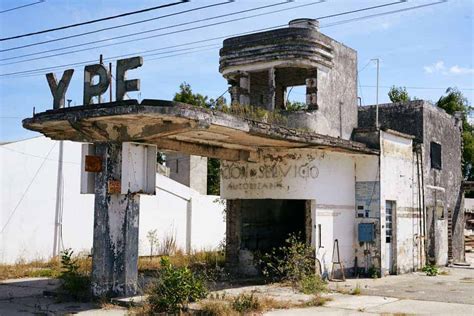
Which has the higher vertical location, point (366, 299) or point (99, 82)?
point (99, 82)

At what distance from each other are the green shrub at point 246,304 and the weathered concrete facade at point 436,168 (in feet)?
35.9

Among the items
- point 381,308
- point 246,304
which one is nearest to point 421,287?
point 381,308

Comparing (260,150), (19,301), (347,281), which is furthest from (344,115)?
(19,301)

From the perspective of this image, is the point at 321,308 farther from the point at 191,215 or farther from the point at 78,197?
the point at 191,215

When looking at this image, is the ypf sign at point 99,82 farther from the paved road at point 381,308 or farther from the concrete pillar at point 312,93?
the concrete pillar at point 312,93

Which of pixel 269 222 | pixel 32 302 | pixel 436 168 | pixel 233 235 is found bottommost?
pixel 32 302

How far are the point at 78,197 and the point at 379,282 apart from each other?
36.6 feet

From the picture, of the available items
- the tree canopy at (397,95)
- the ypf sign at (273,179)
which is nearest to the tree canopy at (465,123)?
the tree canopy at (397,95)

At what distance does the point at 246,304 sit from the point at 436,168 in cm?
1306

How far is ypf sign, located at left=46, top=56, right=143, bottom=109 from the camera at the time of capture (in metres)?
11.3

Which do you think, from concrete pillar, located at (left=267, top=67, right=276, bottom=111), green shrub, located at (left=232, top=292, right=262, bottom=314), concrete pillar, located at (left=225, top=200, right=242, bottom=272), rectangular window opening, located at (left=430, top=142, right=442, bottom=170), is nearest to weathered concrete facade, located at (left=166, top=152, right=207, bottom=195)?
rectangular window opening, located at (left=430, top=142, right=442, bottom=170)

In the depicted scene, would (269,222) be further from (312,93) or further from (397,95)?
(397,95)

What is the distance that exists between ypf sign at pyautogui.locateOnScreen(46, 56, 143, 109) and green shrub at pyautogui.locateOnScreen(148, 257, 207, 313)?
11.3 feet

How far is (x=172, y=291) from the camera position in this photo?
10.9 metres
